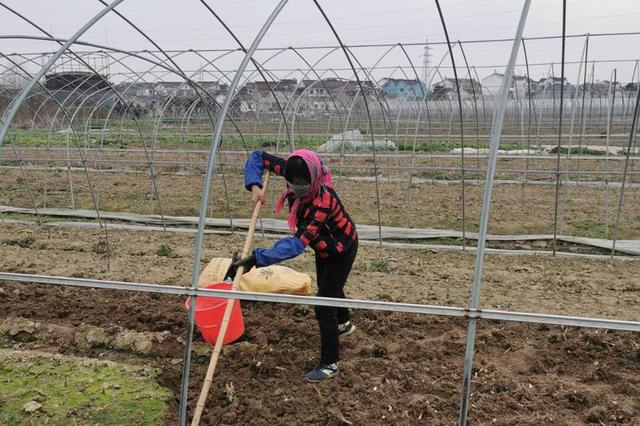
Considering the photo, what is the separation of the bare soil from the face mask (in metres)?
1.32

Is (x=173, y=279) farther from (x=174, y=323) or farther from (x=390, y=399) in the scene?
(x=390, y=399)

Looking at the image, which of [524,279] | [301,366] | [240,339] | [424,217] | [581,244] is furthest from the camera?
[424,217]

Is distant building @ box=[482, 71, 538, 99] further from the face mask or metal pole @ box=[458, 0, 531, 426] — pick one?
metal pole @ box=[458, 0, 531, 426]

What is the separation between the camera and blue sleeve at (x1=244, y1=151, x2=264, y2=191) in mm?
3795

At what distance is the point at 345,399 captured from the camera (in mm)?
3543

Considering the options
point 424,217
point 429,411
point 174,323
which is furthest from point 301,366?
point 424,217

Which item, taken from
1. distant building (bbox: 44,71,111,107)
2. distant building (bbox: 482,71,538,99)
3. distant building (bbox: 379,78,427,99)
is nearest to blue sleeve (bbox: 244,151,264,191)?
distant building (bbox: 44,71,111,107)

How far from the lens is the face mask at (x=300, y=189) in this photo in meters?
3.38

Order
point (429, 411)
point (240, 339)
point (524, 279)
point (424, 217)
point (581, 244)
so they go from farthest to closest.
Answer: point (424, 217) < point (581, 244) < point (524, 279) < point (240, 339) < point (429, 411)

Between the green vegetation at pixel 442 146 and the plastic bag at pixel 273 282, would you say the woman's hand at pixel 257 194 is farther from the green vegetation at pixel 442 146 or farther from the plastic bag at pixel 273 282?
the green vegetation at pixel 442 146

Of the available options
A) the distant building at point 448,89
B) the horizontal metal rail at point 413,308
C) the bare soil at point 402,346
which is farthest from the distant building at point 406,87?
the horizontal metal rail at point 413,308

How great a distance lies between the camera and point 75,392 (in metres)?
3.65

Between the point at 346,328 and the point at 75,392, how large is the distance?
200 cm

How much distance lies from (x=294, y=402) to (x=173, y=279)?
300cm
